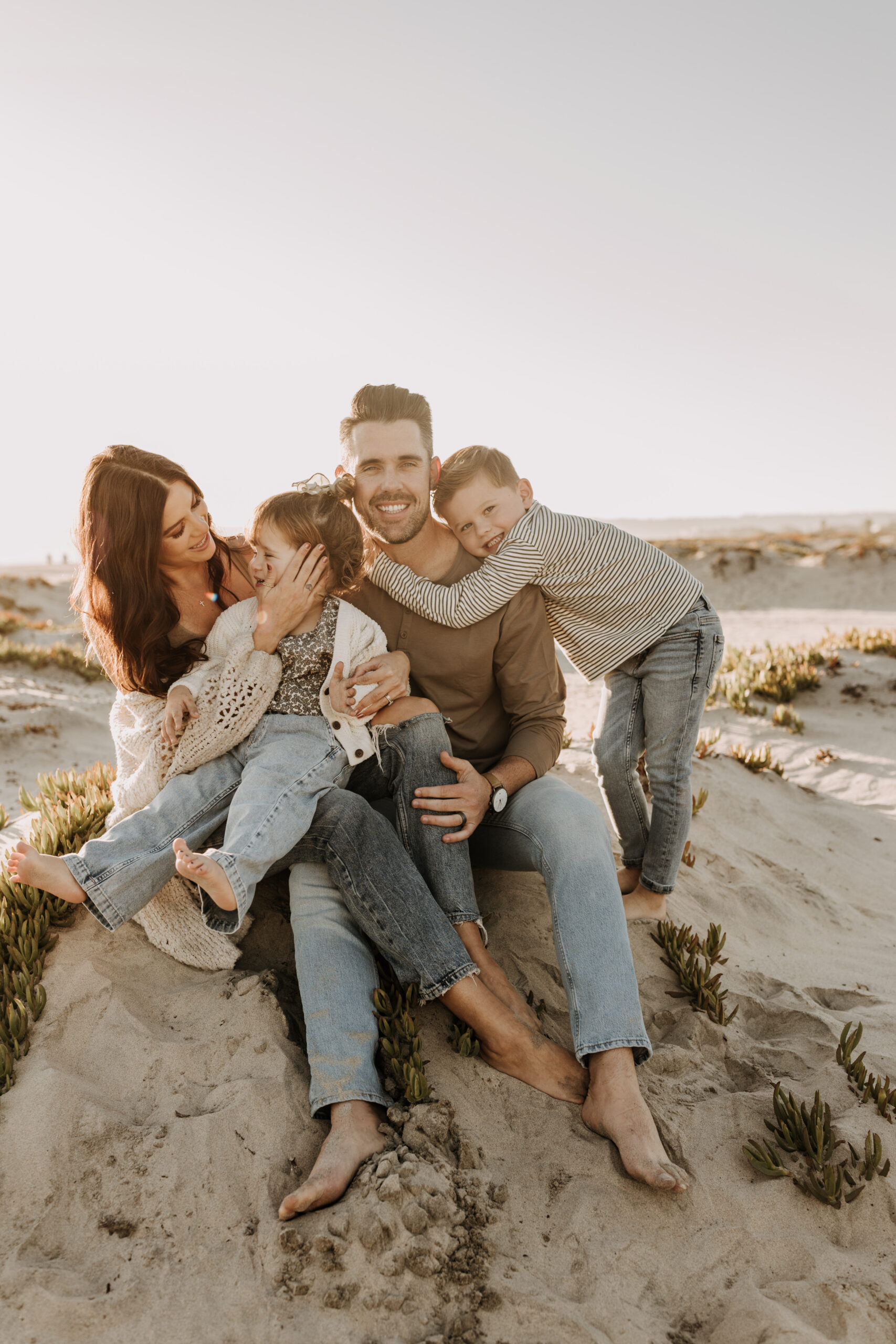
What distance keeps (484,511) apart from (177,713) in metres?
1.71

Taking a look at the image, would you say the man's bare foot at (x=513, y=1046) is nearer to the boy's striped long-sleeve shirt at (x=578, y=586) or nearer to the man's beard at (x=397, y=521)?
the boy's striped long-sleeve shirt at (x=578, y=586)

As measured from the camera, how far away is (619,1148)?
2557 mm

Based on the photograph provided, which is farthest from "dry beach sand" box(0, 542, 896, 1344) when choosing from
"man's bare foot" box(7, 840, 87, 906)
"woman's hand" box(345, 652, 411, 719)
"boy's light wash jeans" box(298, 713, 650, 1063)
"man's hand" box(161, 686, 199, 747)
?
"woman's hand" box(345, 652, 411, 719)

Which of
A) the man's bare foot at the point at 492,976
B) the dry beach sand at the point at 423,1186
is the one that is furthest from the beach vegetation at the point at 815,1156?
the man's bare foot at the point at 492,976

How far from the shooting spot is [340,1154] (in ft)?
8.18

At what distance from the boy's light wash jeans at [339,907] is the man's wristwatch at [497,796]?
1.01 ft

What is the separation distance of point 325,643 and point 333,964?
53.8 inches

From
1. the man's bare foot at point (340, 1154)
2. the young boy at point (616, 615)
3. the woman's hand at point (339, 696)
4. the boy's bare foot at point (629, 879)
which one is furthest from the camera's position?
the boy's bare foot at point (629, 879)

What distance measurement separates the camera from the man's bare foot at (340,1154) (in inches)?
92.9

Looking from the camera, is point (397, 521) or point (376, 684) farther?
point (397, 521)

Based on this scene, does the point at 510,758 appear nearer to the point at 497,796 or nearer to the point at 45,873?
the point at 497,796

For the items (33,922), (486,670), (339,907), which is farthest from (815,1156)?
(33,922)

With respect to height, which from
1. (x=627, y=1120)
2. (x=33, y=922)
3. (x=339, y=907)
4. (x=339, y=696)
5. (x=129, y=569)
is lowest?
(x=627, y=1120)

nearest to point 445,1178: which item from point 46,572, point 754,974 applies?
point 754,974
